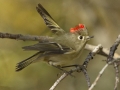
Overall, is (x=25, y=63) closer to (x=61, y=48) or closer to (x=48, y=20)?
(x=61, y=48)

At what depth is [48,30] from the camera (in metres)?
3.32

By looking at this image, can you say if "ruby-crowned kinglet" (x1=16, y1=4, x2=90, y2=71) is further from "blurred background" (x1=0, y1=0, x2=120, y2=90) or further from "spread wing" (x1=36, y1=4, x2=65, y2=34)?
"blurred background" (x1=0, y1=0, x2=120, y2=90)

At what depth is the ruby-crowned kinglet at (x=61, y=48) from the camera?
172 cm

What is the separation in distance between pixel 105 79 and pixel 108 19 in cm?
85

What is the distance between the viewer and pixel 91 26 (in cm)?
369

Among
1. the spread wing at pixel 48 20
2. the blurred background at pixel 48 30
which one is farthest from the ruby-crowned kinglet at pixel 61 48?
the blurred background at pixel 48 30

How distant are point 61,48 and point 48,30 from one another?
1.56 m

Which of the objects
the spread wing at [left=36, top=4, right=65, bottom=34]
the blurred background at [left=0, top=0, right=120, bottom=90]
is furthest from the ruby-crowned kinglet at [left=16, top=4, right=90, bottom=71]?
the blurred background at [left=0, top=0, right=120, bottom=90]

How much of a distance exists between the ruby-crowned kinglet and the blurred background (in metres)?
1.12

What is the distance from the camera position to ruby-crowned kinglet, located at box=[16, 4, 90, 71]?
172cm

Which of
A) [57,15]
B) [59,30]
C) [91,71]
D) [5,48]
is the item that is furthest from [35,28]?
[59,30]

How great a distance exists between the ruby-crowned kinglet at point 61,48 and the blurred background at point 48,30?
3.67 feet

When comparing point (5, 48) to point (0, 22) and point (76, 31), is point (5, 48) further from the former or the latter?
point (76, 31)

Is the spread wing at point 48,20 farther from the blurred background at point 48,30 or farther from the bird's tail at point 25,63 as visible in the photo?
the blurred background at point 48,30
